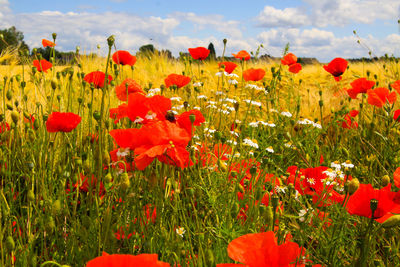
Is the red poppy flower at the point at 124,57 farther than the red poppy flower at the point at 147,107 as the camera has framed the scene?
Yes

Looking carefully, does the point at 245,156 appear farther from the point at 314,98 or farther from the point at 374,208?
the point at 314,98

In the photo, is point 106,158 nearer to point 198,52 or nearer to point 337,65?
point 198,52

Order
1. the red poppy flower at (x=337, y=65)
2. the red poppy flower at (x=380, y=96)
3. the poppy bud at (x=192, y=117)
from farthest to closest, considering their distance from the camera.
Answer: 1. the red poppy flower at (x=337, y=65)
2. the red poppy flower at (x=380, y=96)
3. the poppy bud at (x=192, y=117)

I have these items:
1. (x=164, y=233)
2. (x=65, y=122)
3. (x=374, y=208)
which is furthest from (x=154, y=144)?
(x=374, y=208)

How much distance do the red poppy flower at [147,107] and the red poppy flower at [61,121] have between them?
0.22 m

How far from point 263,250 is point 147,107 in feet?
2.55

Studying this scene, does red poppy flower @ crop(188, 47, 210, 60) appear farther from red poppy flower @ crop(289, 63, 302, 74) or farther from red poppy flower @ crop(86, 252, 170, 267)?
red poppy flower @ crop(86, 252, 170, 267)

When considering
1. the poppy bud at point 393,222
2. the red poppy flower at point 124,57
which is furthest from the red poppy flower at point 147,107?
the red poppy flower at point 124,57

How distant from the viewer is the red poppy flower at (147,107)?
1402mm

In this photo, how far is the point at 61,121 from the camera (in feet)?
4.66

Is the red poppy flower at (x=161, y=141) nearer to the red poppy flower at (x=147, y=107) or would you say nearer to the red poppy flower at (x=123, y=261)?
the red poppy flower at (x=147, y=107)

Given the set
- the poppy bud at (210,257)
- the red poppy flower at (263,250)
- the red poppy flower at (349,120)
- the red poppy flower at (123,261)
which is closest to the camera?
the red poppy flower at (123,261)

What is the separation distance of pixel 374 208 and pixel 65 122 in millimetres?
1092

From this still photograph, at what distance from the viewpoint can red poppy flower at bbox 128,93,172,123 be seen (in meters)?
1.40
